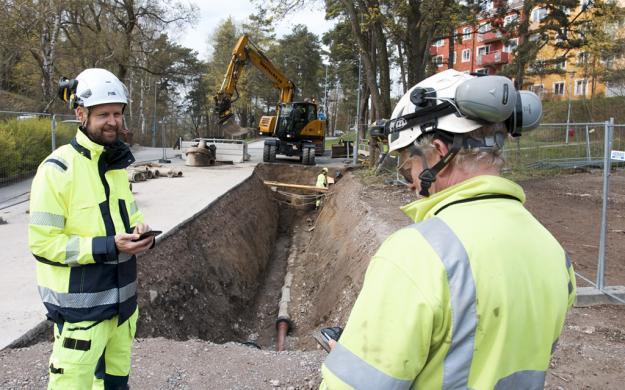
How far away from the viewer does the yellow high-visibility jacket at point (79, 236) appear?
238 cm

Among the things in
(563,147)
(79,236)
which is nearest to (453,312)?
(79,236)

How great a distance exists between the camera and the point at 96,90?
8.74ft

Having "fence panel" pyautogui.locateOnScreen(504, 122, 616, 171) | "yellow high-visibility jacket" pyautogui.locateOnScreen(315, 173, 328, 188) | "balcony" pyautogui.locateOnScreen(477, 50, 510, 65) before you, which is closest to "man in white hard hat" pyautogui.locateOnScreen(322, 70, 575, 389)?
"fence panel" pyautogui.locateOnScreen(504, 122, 616, 171)

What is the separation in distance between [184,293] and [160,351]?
269 centimetres

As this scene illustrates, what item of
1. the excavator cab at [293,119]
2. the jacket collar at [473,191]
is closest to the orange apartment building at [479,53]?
the excavator cab at [293,119]

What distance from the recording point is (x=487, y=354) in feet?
3.62

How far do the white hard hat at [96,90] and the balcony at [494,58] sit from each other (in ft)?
160

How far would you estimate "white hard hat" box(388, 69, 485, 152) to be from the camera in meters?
1.35

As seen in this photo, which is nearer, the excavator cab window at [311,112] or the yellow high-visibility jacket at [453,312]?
the yellow high-visibility jacket at [453,312]

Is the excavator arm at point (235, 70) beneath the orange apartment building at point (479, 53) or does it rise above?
beneath

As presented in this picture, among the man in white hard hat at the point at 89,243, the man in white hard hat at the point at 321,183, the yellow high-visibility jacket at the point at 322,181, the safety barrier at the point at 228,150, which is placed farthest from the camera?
the safety barrier at the point at 228,150

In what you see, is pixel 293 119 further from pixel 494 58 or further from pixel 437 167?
pixel 494 58

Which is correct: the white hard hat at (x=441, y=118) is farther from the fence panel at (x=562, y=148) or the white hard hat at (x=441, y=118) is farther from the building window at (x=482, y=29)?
the building window at (x=482, y=29)

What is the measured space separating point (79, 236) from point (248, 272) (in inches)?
294
